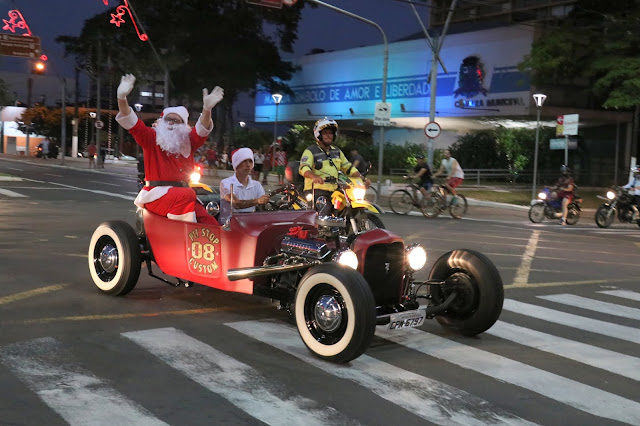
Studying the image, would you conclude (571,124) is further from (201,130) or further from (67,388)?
(67,388)

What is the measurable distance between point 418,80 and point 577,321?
3891cm

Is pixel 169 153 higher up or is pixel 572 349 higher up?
pixel 169 153

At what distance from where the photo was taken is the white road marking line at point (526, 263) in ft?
32.8

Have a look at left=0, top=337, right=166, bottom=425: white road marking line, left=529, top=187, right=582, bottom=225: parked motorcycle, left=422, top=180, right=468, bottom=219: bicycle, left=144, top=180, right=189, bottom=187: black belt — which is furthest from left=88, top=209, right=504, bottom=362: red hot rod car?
left=529, top=187, right=582, bottom=225: parked motorcycle

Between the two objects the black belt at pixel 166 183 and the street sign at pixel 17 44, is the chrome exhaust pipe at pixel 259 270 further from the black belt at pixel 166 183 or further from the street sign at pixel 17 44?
the street sign at pixel 17 44

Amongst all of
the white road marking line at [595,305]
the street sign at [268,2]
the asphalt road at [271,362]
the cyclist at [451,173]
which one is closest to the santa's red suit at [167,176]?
the asphalt road at [271,362]

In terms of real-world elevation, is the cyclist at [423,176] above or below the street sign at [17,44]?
below

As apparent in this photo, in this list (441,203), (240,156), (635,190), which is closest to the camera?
(240,156)

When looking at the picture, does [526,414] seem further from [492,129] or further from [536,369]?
[492,129]

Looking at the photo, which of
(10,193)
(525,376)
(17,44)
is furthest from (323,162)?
A: (17,44)

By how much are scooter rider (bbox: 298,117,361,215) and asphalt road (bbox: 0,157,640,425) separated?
268 centimetres

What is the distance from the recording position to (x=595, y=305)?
8484 millimetres

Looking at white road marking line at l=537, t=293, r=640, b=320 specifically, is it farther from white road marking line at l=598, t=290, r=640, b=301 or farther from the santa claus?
the santa claus

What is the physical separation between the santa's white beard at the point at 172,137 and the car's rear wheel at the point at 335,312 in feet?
8.55
